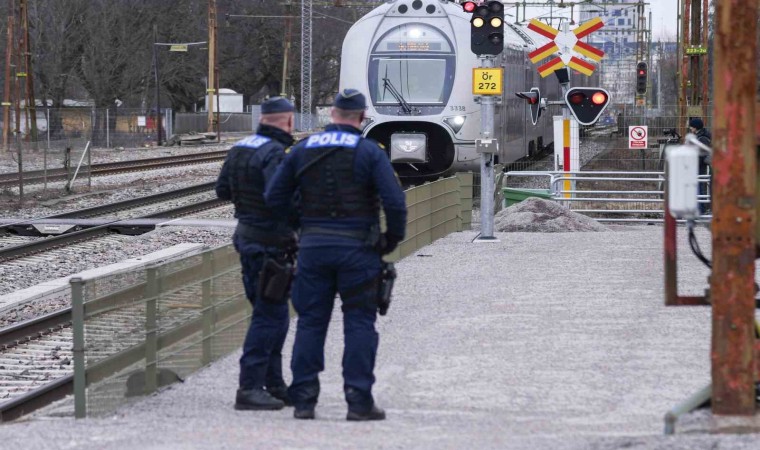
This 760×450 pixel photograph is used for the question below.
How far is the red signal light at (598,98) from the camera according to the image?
1998 cm

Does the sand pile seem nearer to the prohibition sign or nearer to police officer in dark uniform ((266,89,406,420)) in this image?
the prohibition sign

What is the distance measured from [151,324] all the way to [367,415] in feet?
5.92

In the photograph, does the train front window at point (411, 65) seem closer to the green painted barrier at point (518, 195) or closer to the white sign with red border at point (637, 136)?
the green painted barrier at point (518, 195)

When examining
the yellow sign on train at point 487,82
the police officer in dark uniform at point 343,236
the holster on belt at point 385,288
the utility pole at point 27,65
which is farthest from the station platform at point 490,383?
the utility pole at point 27,65

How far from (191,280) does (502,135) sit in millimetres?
17542

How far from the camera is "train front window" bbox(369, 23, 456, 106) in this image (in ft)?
82.1

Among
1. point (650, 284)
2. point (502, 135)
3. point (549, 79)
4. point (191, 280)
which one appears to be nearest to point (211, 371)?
point (191, 280)

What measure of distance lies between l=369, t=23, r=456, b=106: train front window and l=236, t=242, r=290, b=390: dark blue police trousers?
1677cm

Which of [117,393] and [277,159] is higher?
[277,159]

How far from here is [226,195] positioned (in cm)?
863

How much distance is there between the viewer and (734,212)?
733 centimetres

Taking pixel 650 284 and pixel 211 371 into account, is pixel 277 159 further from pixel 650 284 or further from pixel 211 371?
pixel 650 284

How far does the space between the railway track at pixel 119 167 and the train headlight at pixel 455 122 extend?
9595 mm

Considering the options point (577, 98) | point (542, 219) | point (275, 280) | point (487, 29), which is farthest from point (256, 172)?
point (542, 219)
